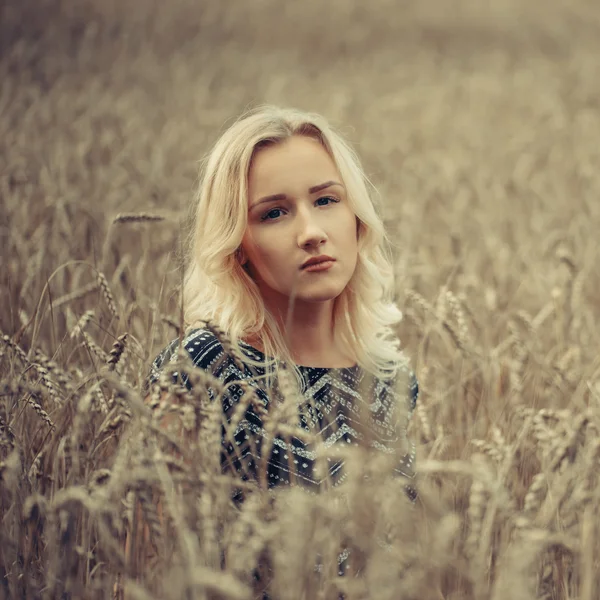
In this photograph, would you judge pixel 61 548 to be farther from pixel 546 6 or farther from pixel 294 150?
pixel 546 6

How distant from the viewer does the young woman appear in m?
1.48

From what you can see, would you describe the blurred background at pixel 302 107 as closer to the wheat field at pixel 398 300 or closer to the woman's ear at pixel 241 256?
the wheat field at pixel 398 300

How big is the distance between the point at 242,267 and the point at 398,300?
99cm

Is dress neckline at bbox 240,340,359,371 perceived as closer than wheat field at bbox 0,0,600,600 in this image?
No

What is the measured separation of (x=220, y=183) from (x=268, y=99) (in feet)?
18.2

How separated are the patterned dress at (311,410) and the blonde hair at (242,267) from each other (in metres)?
0.04

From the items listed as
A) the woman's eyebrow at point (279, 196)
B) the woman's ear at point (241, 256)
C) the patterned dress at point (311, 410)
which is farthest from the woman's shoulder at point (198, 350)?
the woman's eyebrow at point (279, 196)

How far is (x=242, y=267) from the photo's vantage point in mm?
1583

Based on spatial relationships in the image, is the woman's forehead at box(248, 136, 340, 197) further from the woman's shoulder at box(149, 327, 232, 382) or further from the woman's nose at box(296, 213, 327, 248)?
the woman's shoulder at box(149, 327, 232, 382)

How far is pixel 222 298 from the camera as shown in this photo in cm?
160

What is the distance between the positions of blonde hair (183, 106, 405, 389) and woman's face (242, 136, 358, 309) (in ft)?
0.09

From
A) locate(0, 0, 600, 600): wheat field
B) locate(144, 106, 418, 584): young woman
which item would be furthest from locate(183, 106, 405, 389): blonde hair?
locate(0, 0, 600, 600): wheat field

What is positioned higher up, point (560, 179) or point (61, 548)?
point (560, 179)

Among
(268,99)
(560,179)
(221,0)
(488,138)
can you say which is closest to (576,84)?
(488,138)
